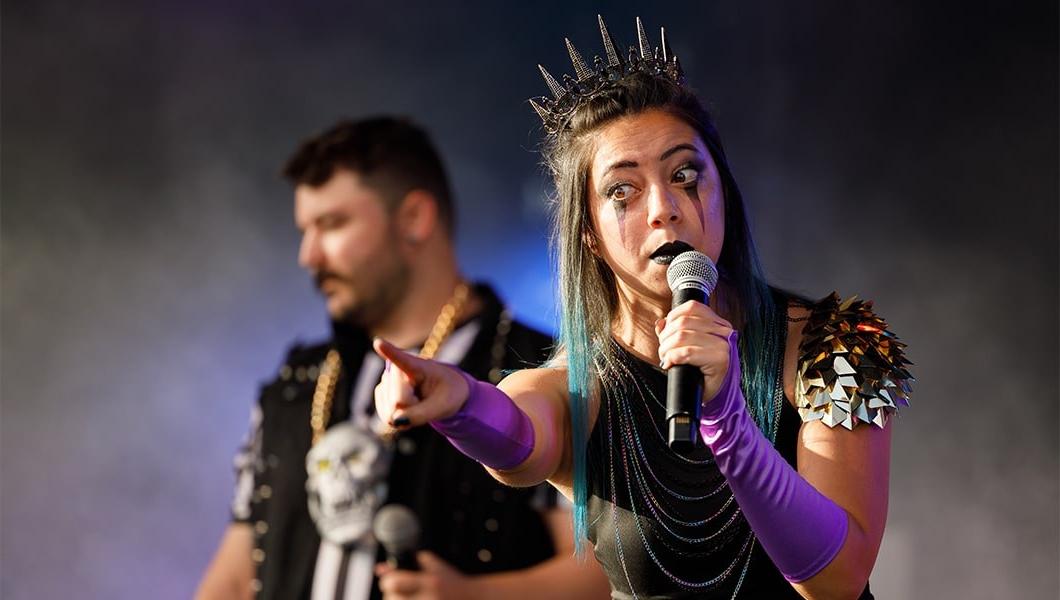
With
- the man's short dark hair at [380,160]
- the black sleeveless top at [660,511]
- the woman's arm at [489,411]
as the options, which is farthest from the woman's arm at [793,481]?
the man's short dark hair at [380,160]

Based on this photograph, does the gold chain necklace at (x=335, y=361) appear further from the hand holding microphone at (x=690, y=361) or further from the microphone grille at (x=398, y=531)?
the hand holding microphone at (x=690, y=361)

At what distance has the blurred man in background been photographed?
114 inches

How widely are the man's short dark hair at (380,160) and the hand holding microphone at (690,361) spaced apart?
7.75ft

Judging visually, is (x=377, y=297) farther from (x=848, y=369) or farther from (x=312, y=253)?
(x=848, y=369)

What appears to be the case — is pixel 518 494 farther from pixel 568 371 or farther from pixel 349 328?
pixel 568 371

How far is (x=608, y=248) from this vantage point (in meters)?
1.47

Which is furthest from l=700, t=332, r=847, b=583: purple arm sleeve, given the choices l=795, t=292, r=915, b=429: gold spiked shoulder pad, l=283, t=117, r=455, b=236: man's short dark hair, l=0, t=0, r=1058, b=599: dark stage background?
l=283, t=117, r=455, b=236: man's short dark hair

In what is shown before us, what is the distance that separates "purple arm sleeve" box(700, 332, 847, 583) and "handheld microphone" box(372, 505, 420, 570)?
1.82m

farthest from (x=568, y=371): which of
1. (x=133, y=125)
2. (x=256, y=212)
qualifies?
(x=133, y=125)

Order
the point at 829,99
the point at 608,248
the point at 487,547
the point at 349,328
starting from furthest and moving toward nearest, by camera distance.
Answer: the point at 349,328, the point at 829,99, the point at 487,547, the point at 608,248

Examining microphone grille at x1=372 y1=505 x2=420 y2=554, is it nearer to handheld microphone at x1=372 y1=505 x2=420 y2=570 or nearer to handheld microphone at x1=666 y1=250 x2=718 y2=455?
handheld microphone at x1=372 y1=505 x2=420 y2=570

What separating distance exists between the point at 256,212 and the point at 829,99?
1915mm

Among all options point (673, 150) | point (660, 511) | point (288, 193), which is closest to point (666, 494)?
point (660, 511)

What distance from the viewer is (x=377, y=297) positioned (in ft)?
11.1
